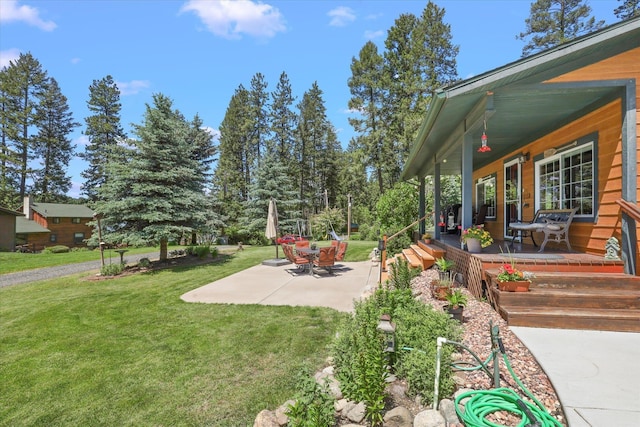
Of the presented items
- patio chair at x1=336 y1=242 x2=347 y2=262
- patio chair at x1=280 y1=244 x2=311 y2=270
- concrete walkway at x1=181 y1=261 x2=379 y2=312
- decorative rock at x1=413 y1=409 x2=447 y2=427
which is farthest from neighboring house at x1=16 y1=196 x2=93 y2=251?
decorative rock at x1=413 y1=409 x2=447 y2=427

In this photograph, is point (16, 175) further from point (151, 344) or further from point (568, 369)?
point (568, 369)

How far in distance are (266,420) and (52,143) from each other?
134 ft

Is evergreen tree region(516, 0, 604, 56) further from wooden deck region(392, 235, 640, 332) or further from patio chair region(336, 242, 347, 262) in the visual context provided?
wooden deck region(392, 235, 640, 332)

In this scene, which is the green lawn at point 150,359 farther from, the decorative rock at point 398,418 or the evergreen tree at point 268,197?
the evergreen tree at point 268,197

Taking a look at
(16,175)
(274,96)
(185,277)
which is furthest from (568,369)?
(16,175)

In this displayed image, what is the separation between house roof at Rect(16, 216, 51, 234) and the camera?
2453cm

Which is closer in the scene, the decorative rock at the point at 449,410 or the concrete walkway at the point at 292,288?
the decorative rock at the point at 449,410

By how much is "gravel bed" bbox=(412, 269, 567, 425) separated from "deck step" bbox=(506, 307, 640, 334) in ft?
0.71

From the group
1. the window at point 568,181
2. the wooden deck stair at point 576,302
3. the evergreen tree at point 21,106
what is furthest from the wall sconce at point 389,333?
the evergreen tree at point 21,106

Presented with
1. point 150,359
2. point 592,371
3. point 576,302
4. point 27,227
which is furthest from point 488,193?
point 27,227

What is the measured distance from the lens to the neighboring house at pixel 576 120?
4.47 meters

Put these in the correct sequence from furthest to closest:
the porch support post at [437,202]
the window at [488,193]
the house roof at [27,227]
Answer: the house roof at [27,227] → the window at [488,193] → the porch support post at [437,202]

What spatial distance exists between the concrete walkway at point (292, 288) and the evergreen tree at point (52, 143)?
3472cm

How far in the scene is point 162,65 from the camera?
446 inches
